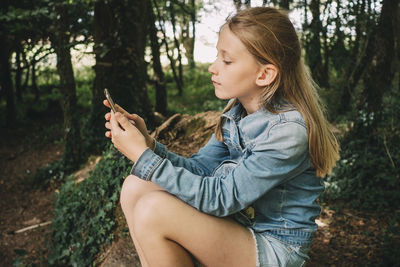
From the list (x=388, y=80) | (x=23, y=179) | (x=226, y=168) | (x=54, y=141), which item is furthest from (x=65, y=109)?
(x=388, y=80)

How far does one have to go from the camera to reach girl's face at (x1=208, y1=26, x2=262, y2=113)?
5.44 feet

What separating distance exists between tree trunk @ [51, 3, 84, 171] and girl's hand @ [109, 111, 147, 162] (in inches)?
118

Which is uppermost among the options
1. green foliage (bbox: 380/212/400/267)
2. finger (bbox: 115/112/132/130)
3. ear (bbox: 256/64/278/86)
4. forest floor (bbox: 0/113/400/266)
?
ear (bbox: 256/64/278/86)

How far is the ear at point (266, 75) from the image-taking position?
1663 mm

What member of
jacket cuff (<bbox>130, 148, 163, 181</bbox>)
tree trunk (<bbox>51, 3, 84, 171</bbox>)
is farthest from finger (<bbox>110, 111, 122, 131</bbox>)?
tree trunk (<bbox>51, 3, 84, 171</bbox>)

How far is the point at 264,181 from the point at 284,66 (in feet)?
1.89

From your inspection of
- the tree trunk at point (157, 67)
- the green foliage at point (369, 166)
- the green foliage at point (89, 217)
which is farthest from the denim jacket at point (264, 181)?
the tree trunk at point (157, 67)

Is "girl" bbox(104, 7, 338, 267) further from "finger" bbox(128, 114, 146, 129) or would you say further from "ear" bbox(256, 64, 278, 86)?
"finger" bbox(128, 114, 146, 129)

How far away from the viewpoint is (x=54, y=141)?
22.8 feet

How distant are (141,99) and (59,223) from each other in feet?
7.66

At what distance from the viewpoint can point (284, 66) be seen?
168 centimetres

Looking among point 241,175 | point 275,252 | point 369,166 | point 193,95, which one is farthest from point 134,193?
point 193,95

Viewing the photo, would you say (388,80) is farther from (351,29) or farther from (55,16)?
(55,16)

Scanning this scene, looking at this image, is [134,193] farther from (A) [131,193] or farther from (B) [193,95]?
(B) [193,95]
